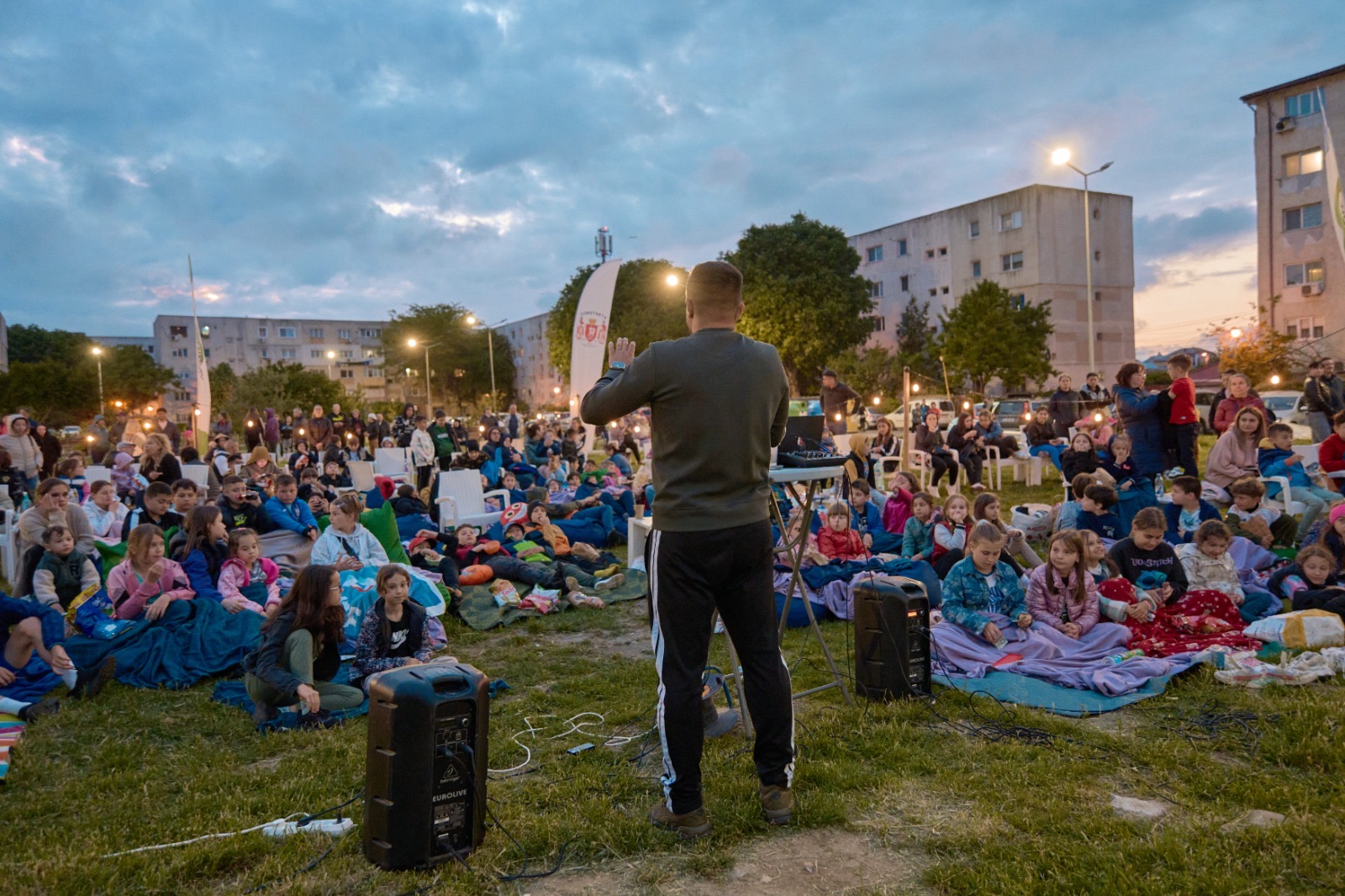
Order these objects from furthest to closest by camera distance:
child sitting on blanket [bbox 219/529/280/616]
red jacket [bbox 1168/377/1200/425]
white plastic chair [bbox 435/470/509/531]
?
1. white plastic chair [bbox 435/470/509/531]
2. red jacket [bbox 1168/377/1200/425]
3. child sitting on blanket [bbox 219/529/280/616]

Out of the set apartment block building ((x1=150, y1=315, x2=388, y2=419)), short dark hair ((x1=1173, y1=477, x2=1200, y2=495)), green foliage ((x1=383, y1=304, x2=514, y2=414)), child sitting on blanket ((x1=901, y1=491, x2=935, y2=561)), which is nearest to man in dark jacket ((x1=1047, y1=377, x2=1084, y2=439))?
short dark hair ((x1=1173, y1=477, x2=1200, y2=495))

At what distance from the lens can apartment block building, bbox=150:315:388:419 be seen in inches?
3177

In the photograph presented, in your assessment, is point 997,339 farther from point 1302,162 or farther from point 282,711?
point 282,711

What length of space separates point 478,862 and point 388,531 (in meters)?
5.00

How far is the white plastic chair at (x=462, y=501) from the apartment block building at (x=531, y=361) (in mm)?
62246

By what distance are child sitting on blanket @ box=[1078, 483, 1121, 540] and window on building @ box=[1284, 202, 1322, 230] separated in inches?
1246

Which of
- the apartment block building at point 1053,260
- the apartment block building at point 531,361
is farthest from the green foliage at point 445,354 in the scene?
the apartment block building at point 1053,260

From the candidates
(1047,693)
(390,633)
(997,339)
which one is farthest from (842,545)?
(997,339)

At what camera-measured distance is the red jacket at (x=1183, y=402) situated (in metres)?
8.39

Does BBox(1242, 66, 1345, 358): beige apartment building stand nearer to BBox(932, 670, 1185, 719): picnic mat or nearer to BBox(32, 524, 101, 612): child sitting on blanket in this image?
BBox(932, 670, 1185, 719): picnic mat

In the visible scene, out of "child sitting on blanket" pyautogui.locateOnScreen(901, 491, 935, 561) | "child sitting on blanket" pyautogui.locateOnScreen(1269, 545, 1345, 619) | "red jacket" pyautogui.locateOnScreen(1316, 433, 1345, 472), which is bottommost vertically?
"child sitting on blanket" pyautogui.locateOnScreen(1269, 545, 1345, 619)

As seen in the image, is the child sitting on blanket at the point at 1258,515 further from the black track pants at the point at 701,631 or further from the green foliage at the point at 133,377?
the green foliage at the point at 133,377

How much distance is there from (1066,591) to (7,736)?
6146 mm

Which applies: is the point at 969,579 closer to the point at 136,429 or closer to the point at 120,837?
the point at 120,837
